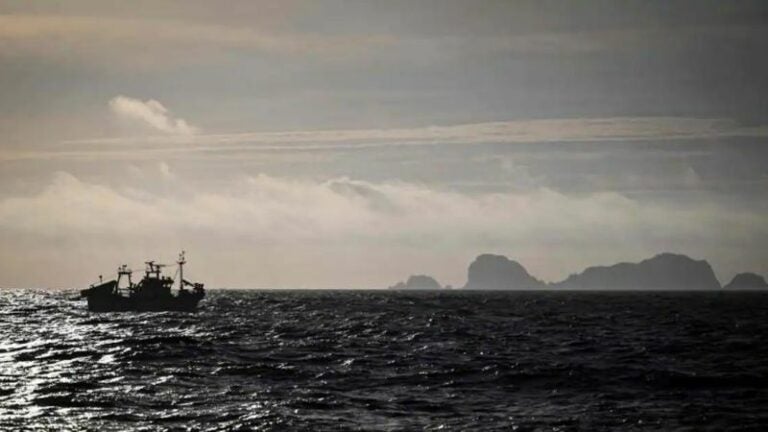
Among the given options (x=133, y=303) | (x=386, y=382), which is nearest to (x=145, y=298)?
(x=133, y=303)

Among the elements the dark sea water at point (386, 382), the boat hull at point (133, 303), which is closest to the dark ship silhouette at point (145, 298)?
the boat hull at point (133, 303)

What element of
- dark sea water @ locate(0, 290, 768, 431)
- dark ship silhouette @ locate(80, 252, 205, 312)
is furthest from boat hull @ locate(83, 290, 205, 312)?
dark sea water @ locate(0, 290, 768, 431)

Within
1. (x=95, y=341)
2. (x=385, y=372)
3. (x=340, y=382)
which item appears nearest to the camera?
(x=340, y=382)

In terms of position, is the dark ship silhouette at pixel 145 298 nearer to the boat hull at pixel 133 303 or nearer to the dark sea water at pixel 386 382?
the boat hull at pixel 133 303

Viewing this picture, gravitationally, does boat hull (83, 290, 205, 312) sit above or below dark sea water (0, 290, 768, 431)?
above

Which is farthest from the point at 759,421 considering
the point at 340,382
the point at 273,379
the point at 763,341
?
the point at 763,341

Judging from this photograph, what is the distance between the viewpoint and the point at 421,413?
111ft

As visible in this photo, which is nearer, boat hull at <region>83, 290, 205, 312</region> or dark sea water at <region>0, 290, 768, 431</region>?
dark sea water at <region>0, 290, 768, 431</region>

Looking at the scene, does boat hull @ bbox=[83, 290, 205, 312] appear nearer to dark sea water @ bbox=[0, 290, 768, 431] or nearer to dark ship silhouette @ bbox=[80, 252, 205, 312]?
dark ship silhouette @ bbox=[80, 252, 205, 312]

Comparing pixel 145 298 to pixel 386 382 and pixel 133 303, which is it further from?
pixel 386 382

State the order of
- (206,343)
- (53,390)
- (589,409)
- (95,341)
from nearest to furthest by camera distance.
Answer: (589,409)
(53,390)
(206,343)
(95,341)

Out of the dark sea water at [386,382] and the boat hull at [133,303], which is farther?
the boat hull at [133,303]

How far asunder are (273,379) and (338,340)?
74.1ft

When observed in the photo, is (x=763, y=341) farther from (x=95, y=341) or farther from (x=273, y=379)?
(x=95, y=341)
